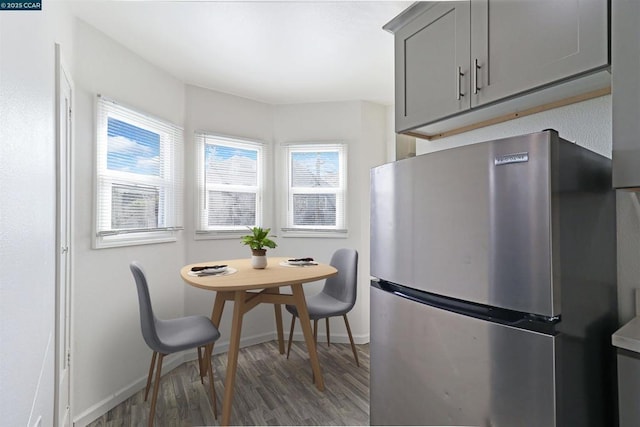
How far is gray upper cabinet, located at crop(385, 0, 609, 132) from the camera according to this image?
98cm

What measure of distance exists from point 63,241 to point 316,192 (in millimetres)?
2264

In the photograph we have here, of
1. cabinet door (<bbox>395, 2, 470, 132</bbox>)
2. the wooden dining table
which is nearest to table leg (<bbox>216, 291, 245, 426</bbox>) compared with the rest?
the wooden dining table

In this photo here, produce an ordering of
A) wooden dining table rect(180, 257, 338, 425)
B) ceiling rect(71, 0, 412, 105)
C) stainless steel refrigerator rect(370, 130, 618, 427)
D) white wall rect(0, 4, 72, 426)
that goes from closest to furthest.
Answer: white wall rect(0, 4, 72, 426) → stainless steel refrigerator rect(370, 130, 618, 427) → ceiling rect(71, 0, 412, 105) → wooden dining table rect(180, 257, 338, 425)

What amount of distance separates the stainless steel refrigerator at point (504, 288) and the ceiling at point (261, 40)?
4.23 ft

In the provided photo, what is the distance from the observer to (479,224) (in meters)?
0.95

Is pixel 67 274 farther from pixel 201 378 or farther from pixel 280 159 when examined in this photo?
pixel 280 159

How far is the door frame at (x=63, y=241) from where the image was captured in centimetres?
153

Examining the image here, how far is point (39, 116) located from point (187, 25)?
1388mm

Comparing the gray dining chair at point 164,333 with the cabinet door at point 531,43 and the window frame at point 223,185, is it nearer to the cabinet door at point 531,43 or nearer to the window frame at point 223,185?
the window frame at point 223,185

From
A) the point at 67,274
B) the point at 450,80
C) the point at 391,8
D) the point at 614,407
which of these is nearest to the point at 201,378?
the point at 67,274

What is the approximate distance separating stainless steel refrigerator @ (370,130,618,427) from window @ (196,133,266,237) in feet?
7.74

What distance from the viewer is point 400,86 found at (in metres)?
1.64

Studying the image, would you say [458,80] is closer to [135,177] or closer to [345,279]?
[345,279]

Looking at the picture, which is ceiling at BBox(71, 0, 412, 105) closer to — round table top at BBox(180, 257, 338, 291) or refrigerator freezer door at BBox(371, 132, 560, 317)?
refrigerator freezer door at BBox(371, 132, 560, 317)
